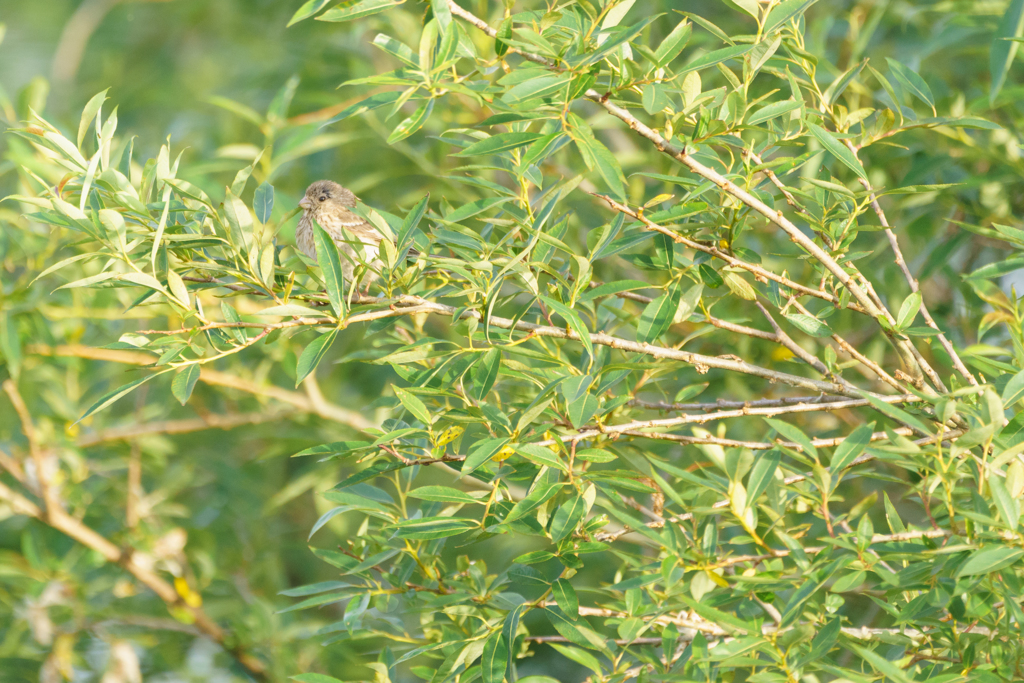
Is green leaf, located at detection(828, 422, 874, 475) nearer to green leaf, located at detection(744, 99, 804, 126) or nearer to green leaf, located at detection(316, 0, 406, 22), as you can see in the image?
green leaf, located at detection(744, 99, 804, 126)

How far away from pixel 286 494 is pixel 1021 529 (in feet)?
8.85

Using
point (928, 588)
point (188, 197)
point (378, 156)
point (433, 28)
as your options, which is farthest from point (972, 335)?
point (378, 156)

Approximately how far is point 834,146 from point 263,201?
3.41 ft

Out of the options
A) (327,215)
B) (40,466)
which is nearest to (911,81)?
(327,215)

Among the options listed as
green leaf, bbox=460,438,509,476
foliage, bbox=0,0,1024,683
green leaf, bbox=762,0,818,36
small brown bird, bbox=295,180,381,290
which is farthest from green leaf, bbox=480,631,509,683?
small brown bird, bbox=295,180,381,290

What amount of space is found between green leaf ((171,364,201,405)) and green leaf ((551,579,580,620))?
0.70 m

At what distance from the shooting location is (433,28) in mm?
1313

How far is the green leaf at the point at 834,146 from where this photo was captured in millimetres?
1475

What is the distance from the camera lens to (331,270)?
4.84 ft

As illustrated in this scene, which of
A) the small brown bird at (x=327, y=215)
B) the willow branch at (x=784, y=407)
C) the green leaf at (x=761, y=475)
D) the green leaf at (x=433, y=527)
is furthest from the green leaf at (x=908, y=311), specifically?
the small brown bird at (x=327, y=215)

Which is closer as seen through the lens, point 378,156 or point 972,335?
point 972,335

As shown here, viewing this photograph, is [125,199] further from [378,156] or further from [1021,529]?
[378,156]

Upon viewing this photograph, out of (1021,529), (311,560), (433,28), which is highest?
(433,28)

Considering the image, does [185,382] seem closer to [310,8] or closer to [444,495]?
[444,495]
